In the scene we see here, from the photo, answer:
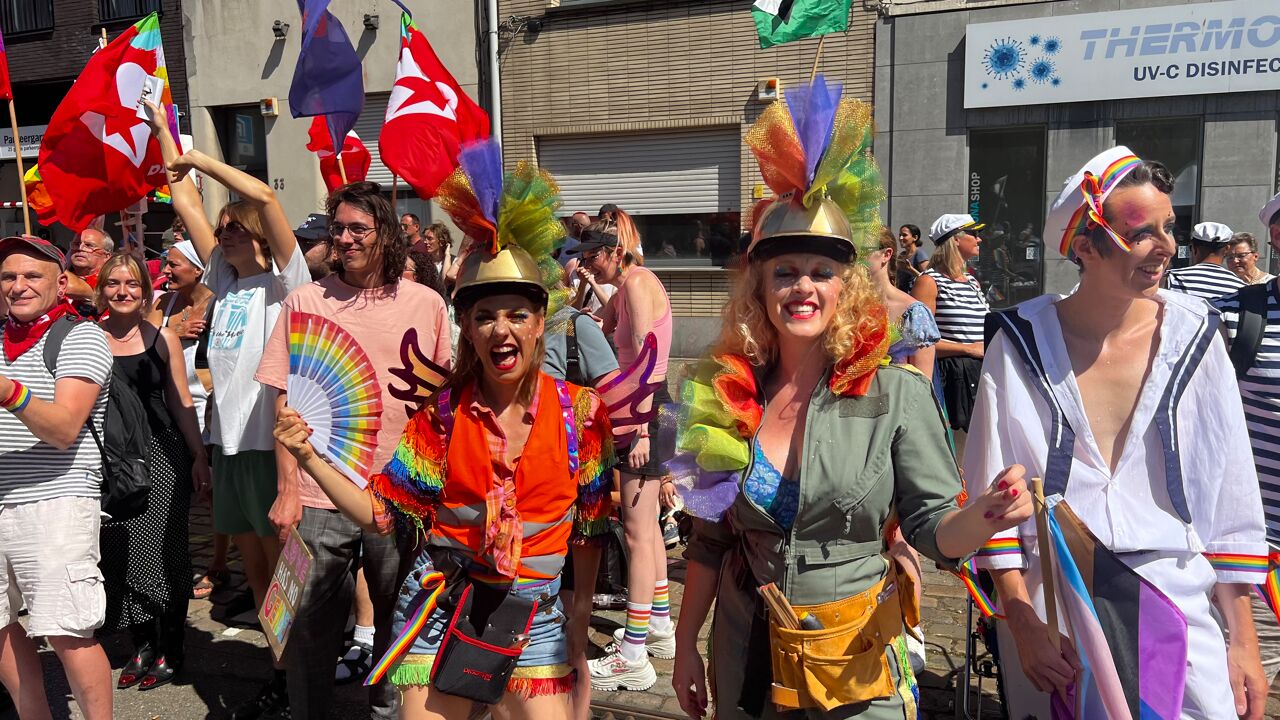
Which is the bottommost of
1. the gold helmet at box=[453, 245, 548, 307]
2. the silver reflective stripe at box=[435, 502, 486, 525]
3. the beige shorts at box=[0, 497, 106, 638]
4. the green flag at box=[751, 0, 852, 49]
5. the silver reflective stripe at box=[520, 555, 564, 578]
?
the beige shorts at box=[0, 497, 106, 638]

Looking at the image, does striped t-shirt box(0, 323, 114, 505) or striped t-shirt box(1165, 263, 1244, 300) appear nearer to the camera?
striped t-shirt box(0, 323, 114, 505)

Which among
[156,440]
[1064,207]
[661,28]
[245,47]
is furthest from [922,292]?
[245,47]

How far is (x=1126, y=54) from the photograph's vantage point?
10.4m

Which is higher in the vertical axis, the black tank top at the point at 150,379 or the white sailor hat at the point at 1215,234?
the white sailor hat at the point at 1215,234

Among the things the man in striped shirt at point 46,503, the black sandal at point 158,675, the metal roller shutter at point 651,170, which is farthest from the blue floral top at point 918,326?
the metal roller shutter at point 651,170

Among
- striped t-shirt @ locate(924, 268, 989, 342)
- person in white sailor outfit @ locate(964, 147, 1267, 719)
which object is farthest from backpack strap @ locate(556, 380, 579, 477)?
striped t-shirt @ locate(924, 268, 989, 342)

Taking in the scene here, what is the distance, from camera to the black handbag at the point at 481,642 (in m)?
2.36

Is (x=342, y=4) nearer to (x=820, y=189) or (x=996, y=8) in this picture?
(x=996, y=8)

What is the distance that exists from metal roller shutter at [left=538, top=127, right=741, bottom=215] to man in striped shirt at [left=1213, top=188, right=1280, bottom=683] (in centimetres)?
982

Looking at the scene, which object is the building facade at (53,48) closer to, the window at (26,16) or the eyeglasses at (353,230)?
the window at (26,16)

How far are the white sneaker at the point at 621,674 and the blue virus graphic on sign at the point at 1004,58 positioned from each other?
9.58 meters

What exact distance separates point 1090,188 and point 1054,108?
9858 mm

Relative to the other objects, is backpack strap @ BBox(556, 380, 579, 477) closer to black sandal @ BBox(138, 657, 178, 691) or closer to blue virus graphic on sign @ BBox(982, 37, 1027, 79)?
black sandal @ BBox(138, 657, 178, 691)

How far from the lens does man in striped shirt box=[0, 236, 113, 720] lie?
10.3 feet
